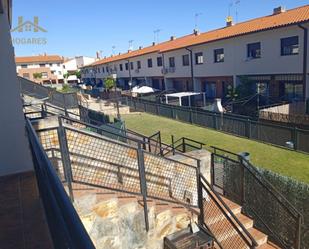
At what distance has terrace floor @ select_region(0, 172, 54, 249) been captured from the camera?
318 centimetres

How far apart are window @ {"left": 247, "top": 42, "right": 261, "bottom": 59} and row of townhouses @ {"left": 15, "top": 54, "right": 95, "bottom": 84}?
178ft

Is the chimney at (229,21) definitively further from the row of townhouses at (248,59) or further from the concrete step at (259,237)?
the concrete step at (259,237)

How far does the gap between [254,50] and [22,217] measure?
2251 centimetres

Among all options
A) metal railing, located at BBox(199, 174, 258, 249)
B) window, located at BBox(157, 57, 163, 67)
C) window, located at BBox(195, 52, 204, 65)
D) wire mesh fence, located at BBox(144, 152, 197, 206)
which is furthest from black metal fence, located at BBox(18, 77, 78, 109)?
window, located at BBox(157, 57, 163, 67)

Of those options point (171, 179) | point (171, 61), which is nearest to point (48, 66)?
point (171, 61)

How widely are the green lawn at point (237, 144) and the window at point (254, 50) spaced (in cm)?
772

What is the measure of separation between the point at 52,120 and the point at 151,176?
234cm

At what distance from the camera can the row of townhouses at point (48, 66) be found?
73125 mm

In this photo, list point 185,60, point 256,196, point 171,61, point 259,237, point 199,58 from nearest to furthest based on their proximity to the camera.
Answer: point 259,237, point 256,196, point 199,58, point 185,60, point 171,61

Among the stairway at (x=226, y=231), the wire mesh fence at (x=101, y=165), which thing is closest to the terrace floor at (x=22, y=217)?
the wire mesh fence at (x=101, y=165)

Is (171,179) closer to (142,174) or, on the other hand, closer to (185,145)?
(142,174)

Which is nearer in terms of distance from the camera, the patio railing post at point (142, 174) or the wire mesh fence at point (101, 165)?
the patio railing post at point (142, 174)

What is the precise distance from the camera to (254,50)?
75.5 ft

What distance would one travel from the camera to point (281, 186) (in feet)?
25.3
